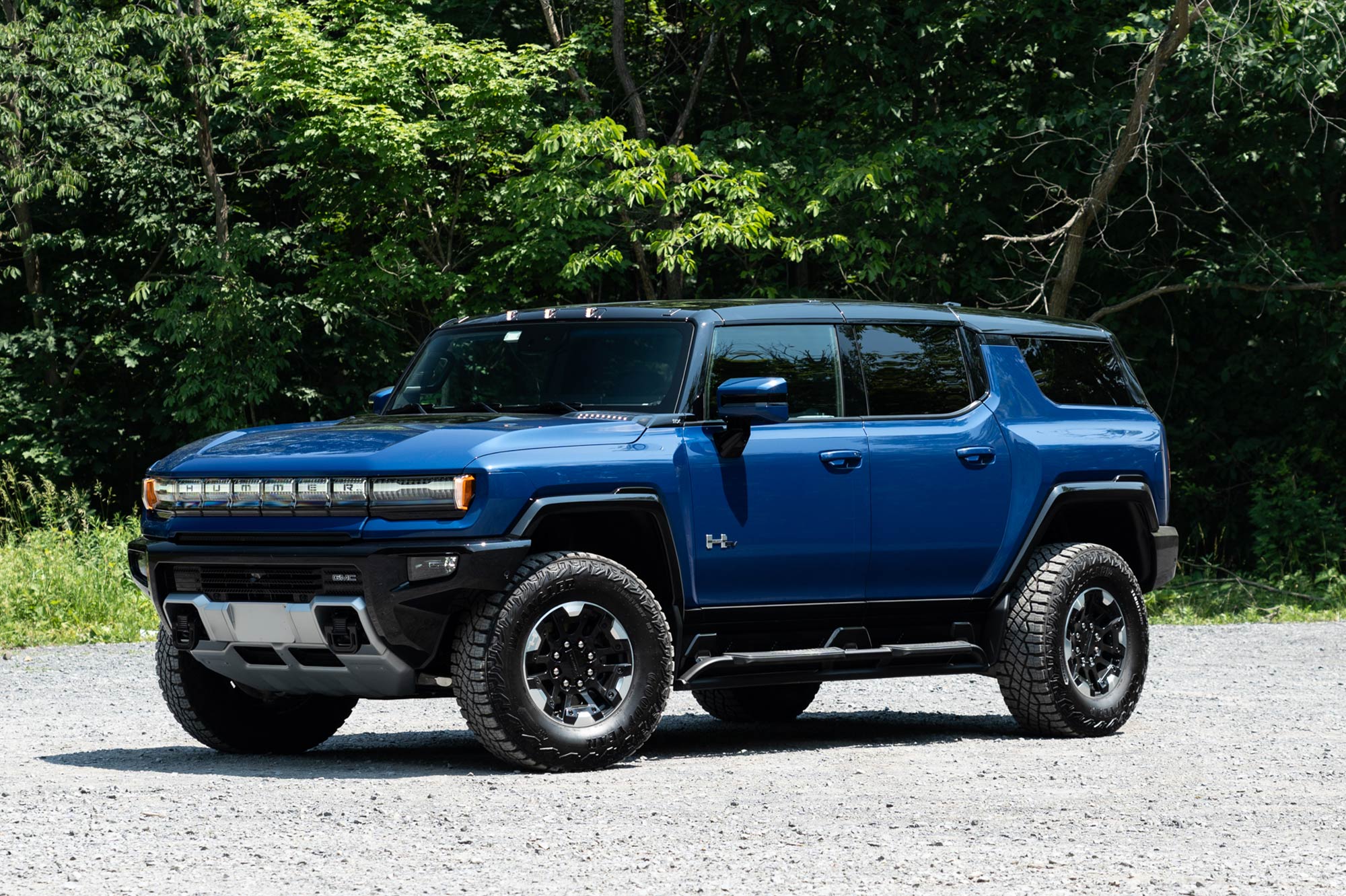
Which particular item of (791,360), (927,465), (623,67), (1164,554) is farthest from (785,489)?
(623,67)

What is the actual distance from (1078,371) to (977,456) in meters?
1.22

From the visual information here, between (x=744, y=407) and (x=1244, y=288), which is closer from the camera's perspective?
(x=744, y=407)

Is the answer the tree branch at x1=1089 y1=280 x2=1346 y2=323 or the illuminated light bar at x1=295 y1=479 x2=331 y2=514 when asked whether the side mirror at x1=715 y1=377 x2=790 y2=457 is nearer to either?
the illuminated light bar at x1=295 y1=479 x2=331 y2=514

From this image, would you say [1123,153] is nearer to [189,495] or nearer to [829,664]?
[829,664]

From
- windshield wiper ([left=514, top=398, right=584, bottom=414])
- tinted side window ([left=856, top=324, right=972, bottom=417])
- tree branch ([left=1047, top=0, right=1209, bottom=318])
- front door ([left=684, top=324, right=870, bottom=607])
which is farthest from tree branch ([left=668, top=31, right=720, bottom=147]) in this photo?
windshield wiper ([left=514, top=398, right=584, bottom=414])

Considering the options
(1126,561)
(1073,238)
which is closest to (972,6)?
(1073,238)

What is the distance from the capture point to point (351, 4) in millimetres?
22344

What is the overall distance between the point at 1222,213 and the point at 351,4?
10930 millimetres

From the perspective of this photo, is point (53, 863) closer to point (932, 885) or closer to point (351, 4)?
point (932, 885)

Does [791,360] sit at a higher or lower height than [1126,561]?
higher

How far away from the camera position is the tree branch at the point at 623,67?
24.1 metres

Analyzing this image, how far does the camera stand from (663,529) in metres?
7.85

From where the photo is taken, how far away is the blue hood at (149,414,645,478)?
7324 millimetres

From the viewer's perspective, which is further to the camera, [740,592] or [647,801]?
[740,592]
